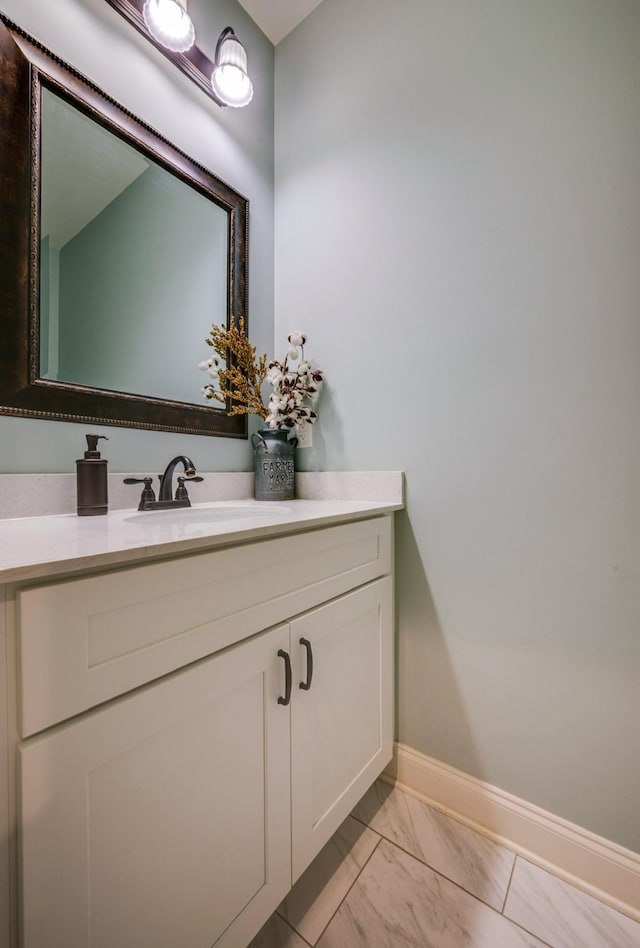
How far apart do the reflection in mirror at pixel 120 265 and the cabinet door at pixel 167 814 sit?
79 centimetres

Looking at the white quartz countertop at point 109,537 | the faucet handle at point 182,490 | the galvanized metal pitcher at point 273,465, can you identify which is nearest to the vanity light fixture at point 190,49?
the galvanized metal pitcher at point 273,465

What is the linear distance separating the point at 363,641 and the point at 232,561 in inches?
20.8

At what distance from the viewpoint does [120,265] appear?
1.09 m

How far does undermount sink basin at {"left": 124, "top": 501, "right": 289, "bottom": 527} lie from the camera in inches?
36.9

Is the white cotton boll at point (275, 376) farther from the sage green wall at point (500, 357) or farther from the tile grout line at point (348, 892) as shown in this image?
the tile grout line at point (348, 892)

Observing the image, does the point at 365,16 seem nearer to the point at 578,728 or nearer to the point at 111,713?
the point at 111,713

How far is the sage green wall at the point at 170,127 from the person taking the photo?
913mm

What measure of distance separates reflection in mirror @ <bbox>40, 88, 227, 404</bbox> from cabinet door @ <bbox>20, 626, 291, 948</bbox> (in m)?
0.79

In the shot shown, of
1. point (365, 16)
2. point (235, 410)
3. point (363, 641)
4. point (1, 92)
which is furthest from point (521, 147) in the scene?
point (363, 641)

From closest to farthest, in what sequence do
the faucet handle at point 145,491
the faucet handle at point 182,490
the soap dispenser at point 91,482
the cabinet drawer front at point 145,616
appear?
the cabinet drawer front at point 145,616 → the soap dispenser at point 91,482 → the faucet handle at point 145,491 → the faucet handle at point 182,490

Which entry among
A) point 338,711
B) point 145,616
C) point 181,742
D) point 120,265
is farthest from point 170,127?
point 338,711

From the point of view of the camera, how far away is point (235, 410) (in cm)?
130

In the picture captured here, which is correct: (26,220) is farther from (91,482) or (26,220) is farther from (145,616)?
(145,616)

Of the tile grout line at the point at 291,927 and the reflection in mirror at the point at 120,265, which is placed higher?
the reflection in mirror at the point at 120,265
